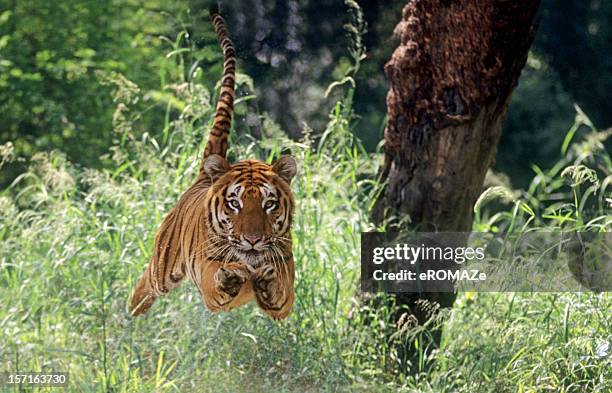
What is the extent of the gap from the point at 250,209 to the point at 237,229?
3.7 inches

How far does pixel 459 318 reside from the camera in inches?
247

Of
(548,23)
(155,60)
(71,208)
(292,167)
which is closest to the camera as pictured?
(292,167)

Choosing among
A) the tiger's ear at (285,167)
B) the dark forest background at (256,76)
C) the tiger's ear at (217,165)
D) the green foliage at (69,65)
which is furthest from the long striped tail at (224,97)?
the green foliage at (69,65)

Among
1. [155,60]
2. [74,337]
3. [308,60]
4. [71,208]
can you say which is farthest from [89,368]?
[155,60]

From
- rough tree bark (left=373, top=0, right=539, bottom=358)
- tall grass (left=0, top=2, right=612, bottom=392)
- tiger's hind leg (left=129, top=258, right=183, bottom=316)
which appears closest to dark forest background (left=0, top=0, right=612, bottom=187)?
tall grass (left=0, top=2, right=612, bottom=392)

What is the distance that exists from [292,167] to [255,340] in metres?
1.71

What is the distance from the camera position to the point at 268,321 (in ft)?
19.0

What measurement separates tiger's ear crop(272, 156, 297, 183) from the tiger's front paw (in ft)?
1.36

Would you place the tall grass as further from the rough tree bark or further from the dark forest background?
the dark forest background

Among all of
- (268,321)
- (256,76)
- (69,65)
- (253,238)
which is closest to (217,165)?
(253,238)

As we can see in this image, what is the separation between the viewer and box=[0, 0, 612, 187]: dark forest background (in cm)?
675

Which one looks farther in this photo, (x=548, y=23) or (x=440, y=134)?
(x=548, y=23)

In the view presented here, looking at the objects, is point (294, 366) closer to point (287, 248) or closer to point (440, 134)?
point (440, 134)

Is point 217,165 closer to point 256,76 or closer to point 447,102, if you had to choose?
point 256,76
